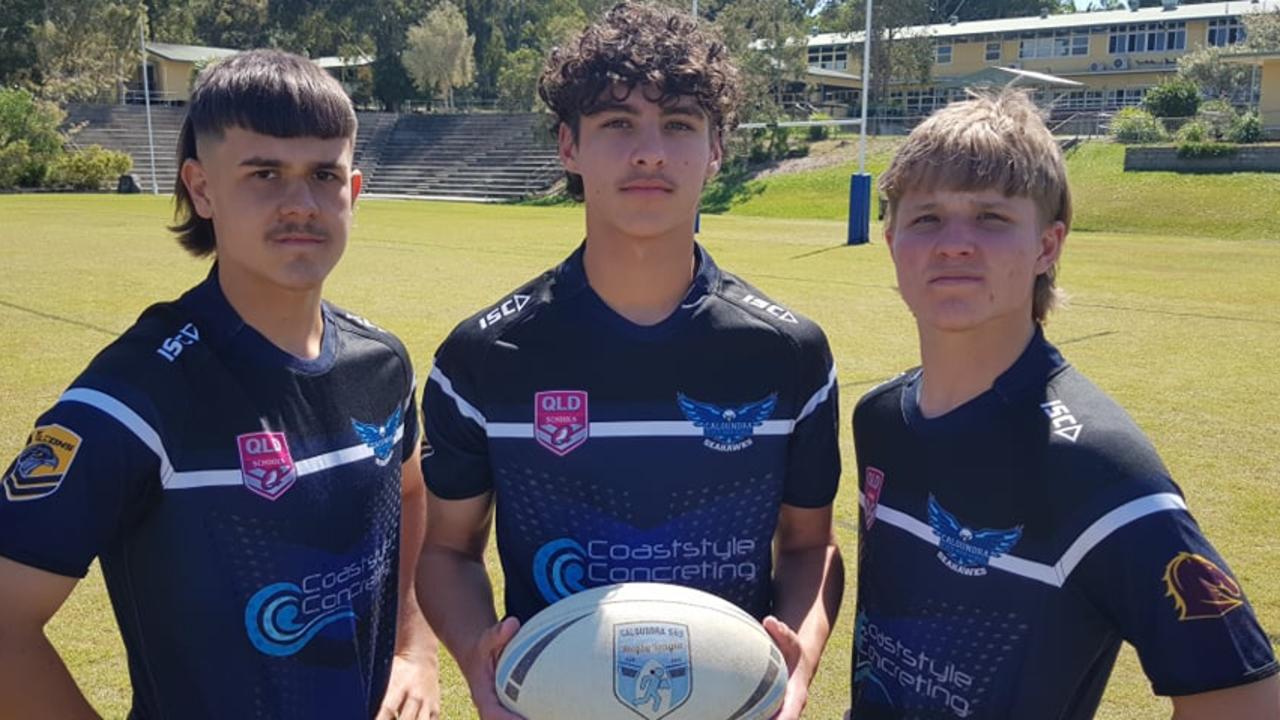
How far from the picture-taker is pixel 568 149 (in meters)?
2.60

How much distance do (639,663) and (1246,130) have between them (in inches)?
1581

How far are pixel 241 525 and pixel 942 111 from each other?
176cm

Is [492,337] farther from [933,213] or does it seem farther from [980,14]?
[980,14]

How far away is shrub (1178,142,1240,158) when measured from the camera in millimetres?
33844

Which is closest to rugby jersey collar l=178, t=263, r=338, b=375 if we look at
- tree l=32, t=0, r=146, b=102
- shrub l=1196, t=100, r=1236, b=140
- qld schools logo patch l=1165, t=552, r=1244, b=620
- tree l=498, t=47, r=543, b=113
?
qld schools logo patch l=1165, t=552, r=1244, b=620

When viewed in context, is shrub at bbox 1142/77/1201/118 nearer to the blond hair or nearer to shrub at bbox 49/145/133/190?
shrub at bbox 49/145/133/190


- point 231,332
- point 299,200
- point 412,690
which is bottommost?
point 412,690

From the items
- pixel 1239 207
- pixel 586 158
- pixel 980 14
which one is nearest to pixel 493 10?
pixel 980 14

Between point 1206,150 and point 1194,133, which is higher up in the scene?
point 1194,133

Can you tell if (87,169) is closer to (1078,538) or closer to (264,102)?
(264,102)

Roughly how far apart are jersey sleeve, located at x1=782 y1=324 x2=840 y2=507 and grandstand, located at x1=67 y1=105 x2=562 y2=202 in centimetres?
4669

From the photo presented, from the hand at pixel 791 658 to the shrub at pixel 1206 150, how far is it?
3681cm

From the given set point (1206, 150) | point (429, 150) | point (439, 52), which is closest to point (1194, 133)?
point (1206, 150)

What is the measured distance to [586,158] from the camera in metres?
2.48
